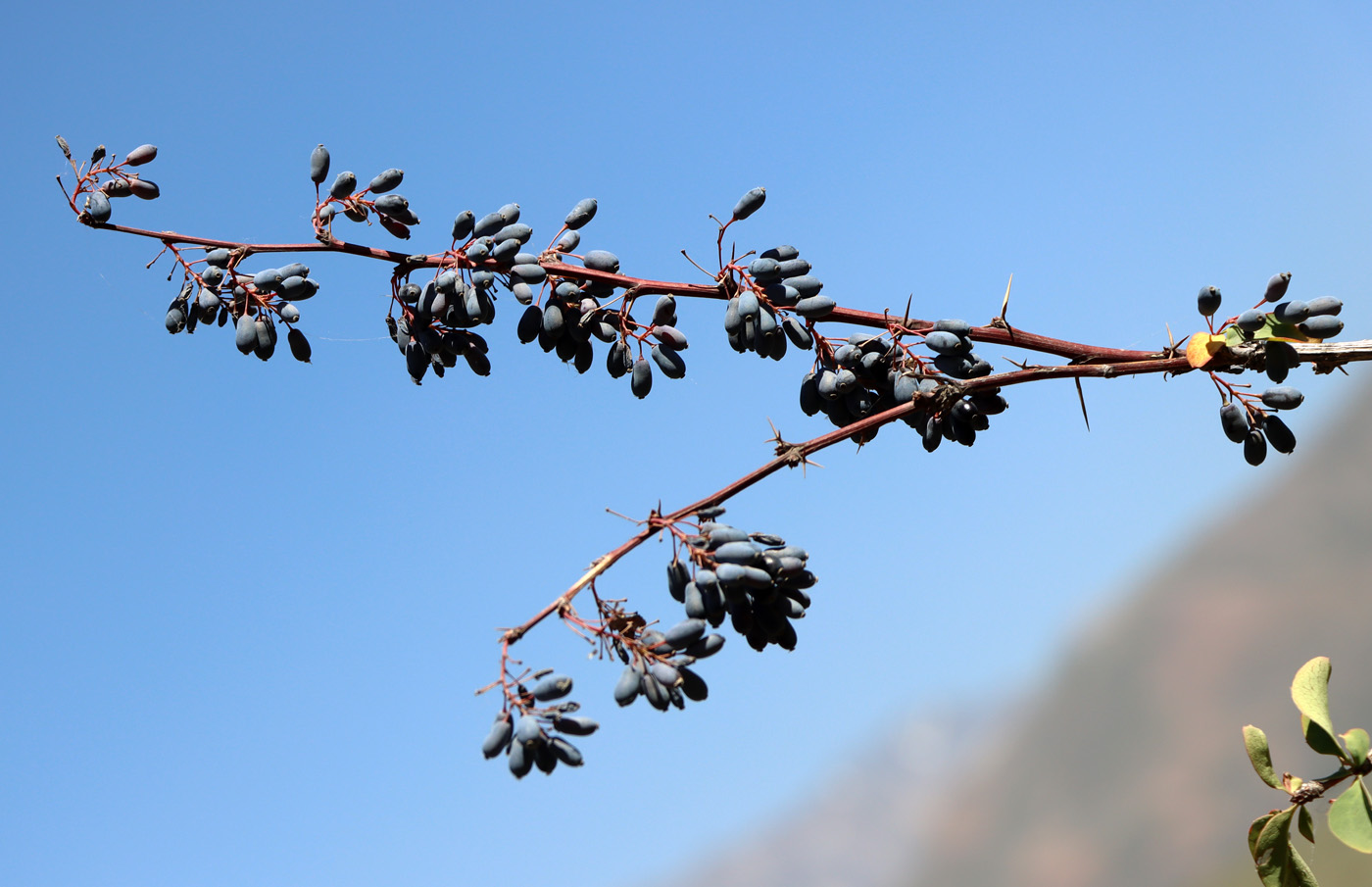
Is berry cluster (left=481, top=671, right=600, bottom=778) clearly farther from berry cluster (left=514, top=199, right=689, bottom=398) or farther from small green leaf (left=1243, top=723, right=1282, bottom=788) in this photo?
small green leaf (left=1243, top=723, right=1282, bottom=788)

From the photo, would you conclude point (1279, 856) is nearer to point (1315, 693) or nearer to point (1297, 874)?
point (1297, 874)

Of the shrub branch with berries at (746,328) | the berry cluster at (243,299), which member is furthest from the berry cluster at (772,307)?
the berry cluster at (243,299)

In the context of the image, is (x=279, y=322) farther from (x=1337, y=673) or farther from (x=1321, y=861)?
(x=1337, y=673)

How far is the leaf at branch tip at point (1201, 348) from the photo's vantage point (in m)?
3.14

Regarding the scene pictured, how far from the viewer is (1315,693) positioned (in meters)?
3.18

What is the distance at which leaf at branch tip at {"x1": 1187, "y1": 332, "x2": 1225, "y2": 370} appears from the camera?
3139 millimetres

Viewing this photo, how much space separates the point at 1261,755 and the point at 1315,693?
10.5 inches

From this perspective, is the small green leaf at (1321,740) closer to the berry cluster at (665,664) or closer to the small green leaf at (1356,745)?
the small green leaf at (1356,745)

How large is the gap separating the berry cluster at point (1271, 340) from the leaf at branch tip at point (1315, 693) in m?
0.67

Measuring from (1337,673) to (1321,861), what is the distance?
26.1 m

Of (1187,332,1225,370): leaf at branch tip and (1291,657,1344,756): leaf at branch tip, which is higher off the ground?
(1187,332,1225,370): leaf at branch tip

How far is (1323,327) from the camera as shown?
3.12m

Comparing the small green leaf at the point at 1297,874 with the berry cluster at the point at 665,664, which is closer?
the berry cluster at the point at 665,664

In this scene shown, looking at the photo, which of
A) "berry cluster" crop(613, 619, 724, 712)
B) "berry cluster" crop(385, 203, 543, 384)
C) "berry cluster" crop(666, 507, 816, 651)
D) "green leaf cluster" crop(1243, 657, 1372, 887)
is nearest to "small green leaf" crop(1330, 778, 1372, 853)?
"green leaf cluster" crop(1243, 657, 1372, 887)
